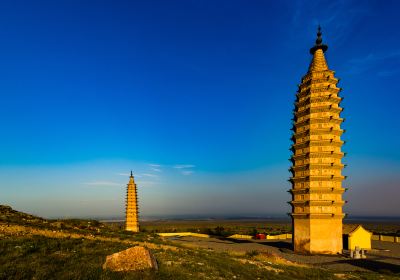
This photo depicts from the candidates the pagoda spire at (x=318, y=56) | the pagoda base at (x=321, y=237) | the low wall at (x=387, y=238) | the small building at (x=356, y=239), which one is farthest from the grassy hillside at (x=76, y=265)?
the low wall at (x=387, y=238)

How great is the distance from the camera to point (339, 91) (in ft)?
136

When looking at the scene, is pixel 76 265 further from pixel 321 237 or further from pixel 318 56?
pixel 318 56

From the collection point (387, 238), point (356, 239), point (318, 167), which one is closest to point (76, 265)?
point (318, 167)

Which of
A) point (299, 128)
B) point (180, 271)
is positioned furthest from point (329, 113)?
point (180, 271)

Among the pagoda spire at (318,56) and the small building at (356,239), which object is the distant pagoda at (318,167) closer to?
the pagoda spire at (318,56)

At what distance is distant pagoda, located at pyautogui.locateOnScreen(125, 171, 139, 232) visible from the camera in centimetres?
5781

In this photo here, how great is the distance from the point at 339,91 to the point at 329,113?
159 inches

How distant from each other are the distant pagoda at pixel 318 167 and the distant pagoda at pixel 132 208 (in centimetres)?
2999

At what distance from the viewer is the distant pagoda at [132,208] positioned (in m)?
57.8

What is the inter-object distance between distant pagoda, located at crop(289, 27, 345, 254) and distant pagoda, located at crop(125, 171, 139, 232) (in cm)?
2999

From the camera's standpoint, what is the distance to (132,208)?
193 feet

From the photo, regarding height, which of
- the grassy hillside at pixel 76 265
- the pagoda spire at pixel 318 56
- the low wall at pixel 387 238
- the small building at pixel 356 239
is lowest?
the low wall at pixel 387 238

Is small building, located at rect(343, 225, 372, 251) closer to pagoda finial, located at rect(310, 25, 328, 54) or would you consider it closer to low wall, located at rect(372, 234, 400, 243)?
low wall, located at rect(372, 234, 400, 243)

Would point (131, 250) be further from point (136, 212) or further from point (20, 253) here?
point (136, 212)
